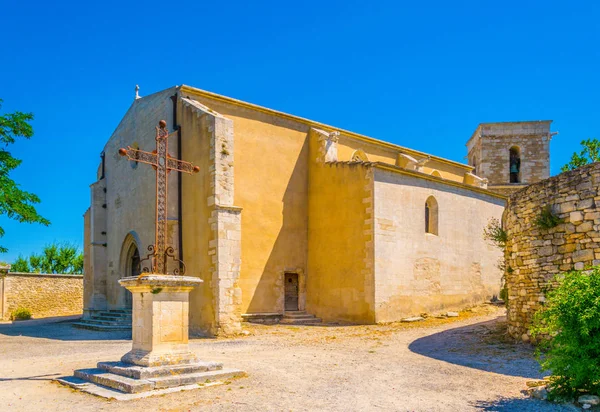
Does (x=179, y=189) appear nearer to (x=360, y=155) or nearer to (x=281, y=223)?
(x=281, y=223)

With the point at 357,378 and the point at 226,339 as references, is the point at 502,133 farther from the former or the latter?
the point at 357,378

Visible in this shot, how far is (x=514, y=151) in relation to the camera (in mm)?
31281

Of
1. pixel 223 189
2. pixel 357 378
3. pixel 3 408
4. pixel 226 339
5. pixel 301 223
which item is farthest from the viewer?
pixel 301 223

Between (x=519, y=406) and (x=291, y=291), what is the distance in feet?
41.9

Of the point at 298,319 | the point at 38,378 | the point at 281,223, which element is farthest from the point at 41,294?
the point at 38,378

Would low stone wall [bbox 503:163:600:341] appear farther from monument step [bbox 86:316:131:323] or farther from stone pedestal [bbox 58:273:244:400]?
monument step [bbox 86:316:131:323]

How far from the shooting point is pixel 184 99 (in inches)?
666

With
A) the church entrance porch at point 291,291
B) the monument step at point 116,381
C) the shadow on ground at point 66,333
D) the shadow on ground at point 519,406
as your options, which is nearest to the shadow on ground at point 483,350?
the shadow on ground at point 519,406

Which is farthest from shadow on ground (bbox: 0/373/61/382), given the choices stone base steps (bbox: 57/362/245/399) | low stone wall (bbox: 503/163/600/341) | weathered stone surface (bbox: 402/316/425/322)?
weathered stone surface (bbox: 402/316/425/322)

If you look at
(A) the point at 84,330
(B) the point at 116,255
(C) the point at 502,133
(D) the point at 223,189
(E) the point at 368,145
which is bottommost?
(A) the point at 84,330

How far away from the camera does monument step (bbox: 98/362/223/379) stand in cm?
739

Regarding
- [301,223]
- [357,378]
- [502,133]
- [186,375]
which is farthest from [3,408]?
[502,133]

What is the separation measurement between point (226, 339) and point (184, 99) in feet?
26.4

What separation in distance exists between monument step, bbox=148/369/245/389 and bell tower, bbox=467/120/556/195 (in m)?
25.7
